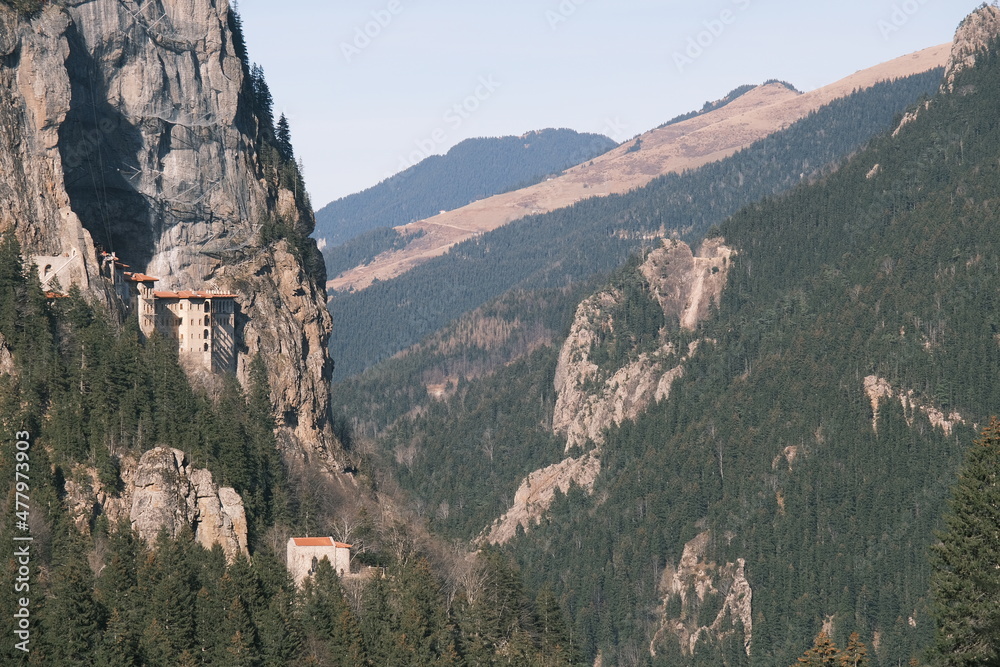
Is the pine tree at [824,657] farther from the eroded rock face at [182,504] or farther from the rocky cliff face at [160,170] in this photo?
the rocky cliff face at [160,170]

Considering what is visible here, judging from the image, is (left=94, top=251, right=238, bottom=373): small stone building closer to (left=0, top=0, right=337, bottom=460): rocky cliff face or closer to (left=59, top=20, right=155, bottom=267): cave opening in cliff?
(left=0, top=0, right=337, bottom=460): rocky cliff face

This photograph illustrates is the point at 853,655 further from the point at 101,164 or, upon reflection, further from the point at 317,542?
the point at 101,164

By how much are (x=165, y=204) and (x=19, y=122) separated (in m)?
19.3

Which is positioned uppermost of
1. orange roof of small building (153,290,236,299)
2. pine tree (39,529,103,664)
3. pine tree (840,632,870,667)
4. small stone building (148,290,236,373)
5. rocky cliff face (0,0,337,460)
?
rocky cliff face (0,0,337,460)

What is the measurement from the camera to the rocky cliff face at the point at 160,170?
12794 centimetres

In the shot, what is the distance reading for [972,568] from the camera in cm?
7612

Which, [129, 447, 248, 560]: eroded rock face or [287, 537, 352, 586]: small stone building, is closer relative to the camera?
[129, 447, 248, 560]: eroded rock face

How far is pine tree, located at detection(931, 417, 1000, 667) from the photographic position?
7369 centimetres

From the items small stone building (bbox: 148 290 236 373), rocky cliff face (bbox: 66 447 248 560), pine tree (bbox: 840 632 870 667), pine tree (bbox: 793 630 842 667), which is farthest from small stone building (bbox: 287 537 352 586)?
pine tree (bbox: 840 632 870 667)

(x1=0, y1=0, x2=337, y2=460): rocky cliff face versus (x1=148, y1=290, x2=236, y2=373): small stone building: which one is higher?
(x1=0, y1=0, x2=337, y2=460): rocky cliff face

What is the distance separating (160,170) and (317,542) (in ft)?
135

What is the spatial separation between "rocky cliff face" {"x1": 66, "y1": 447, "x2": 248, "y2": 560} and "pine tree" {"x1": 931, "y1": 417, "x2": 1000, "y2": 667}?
177ft

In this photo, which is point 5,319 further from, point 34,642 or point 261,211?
point 261,211

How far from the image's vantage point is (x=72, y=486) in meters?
113
